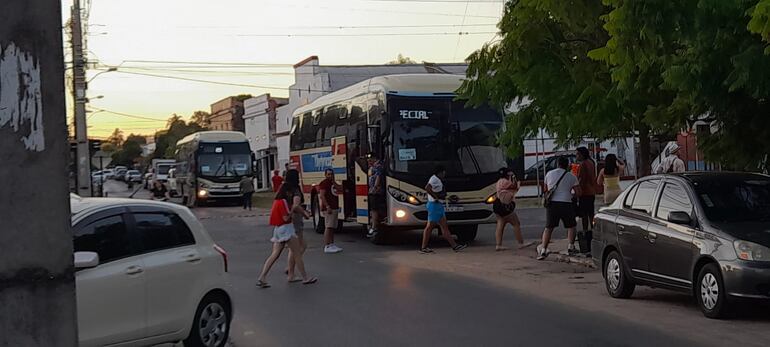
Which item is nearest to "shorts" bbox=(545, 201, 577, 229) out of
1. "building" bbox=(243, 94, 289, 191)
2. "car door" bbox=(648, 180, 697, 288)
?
"car door" bbox=(648, 180, 697, 288)

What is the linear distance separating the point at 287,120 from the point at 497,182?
46.9m

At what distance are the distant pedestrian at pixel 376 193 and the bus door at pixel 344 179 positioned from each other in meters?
1.93

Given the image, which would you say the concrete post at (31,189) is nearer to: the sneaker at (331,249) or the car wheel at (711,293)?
the car wheel at (711,293)

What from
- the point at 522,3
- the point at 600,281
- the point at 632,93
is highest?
the point at 522,3

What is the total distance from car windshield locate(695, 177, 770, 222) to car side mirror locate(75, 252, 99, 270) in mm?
6557

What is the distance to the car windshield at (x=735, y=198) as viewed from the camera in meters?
9.52

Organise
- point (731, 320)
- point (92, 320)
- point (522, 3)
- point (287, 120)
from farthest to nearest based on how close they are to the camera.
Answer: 1. point (287, 120)
2. point (522, 3)
3. point (731, 320)
4. point (92, 320)

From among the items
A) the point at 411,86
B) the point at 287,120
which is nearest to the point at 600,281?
the point at 411,86

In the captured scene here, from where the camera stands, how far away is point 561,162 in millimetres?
15367

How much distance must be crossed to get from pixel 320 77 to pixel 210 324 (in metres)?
48.9

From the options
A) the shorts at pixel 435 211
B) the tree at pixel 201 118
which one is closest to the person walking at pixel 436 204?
the shorts at pixel 435 211

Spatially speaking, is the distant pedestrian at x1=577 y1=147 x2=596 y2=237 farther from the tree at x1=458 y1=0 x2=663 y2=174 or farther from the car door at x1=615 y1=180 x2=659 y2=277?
the car door at x1=615 y1=180 x2=659 y2=277

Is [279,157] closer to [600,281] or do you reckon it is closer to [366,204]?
[366,204]

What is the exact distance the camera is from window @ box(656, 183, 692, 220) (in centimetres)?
988
